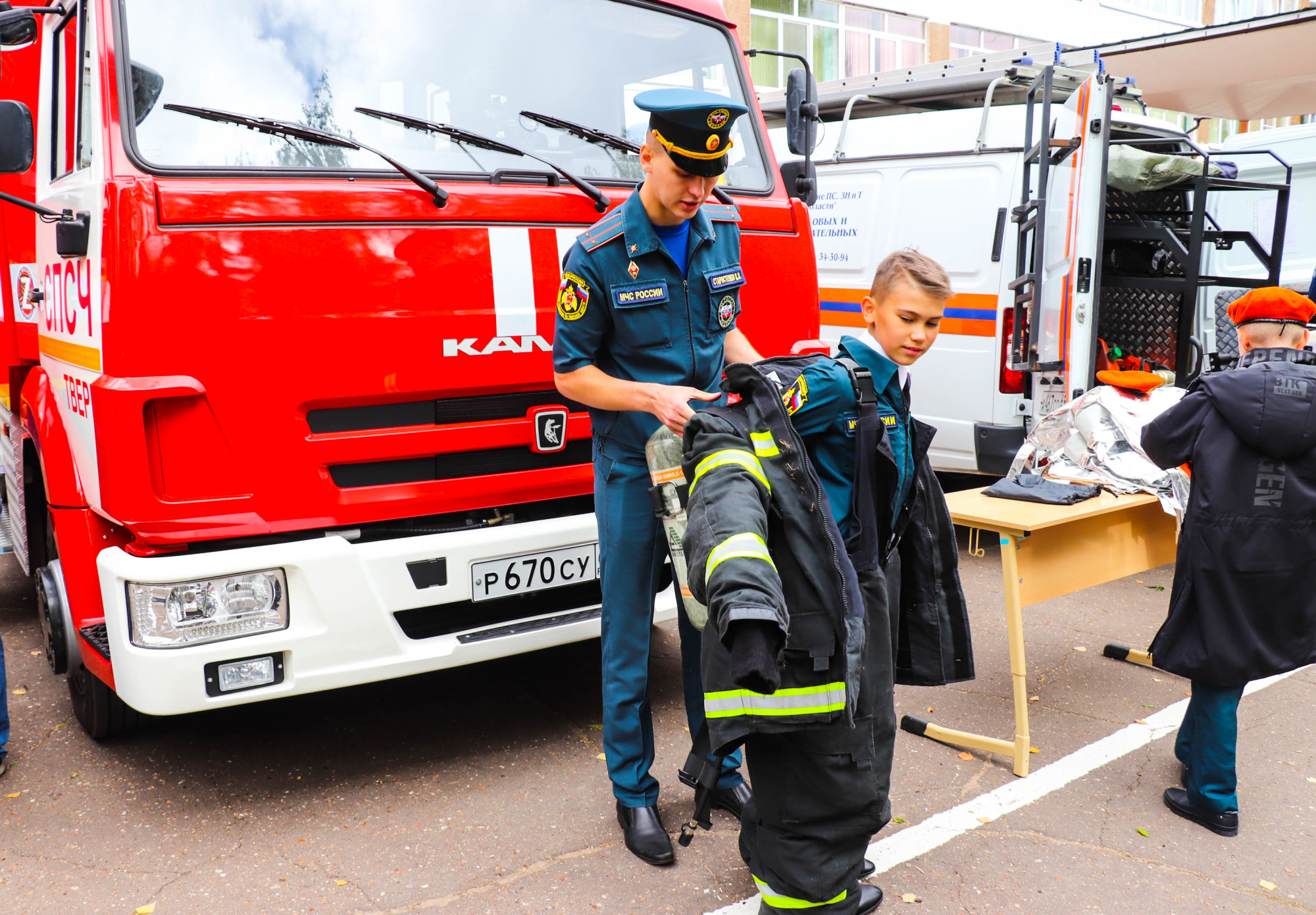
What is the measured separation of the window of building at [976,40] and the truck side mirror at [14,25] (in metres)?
20.4

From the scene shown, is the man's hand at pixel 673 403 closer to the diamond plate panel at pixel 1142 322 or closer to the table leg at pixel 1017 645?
the table leg at pixel 1017 645

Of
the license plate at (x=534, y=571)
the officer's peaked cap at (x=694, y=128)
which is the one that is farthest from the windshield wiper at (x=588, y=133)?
the license plate at (x=534, y=571)

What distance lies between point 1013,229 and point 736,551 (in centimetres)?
453

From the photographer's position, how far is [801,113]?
13.6 feet

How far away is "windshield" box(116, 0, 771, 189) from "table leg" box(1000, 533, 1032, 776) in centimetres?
163

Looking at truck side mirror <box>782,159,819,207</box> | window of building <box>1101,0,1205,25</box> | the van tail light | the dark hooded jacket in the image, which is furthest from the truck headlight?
window of building <box>1101,0,1205,25</box>

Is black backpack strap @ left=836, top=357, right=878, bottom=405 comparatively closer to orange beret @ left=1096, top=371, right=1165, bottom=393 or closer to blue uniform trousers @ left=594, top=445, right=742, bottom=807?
blue uniform trousers @ left=594, top=445, right=742, bottom=807

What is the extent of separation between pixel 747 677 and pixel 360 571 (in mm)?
1538

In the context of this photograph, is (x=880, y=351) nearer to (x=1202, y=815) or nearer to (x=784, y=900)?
(x=784, y=900)

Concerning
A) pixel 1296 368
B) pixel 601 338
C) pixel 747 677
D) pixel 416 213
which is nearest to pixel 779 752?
pixel 747 677

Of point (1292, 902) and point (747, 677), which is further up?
point (747, 677)

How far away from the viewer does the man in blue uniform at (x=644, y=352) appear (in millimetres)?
2639

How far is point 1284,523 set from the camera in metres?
3.12

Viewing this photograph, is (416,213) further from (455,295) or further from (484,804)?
(484,804)
